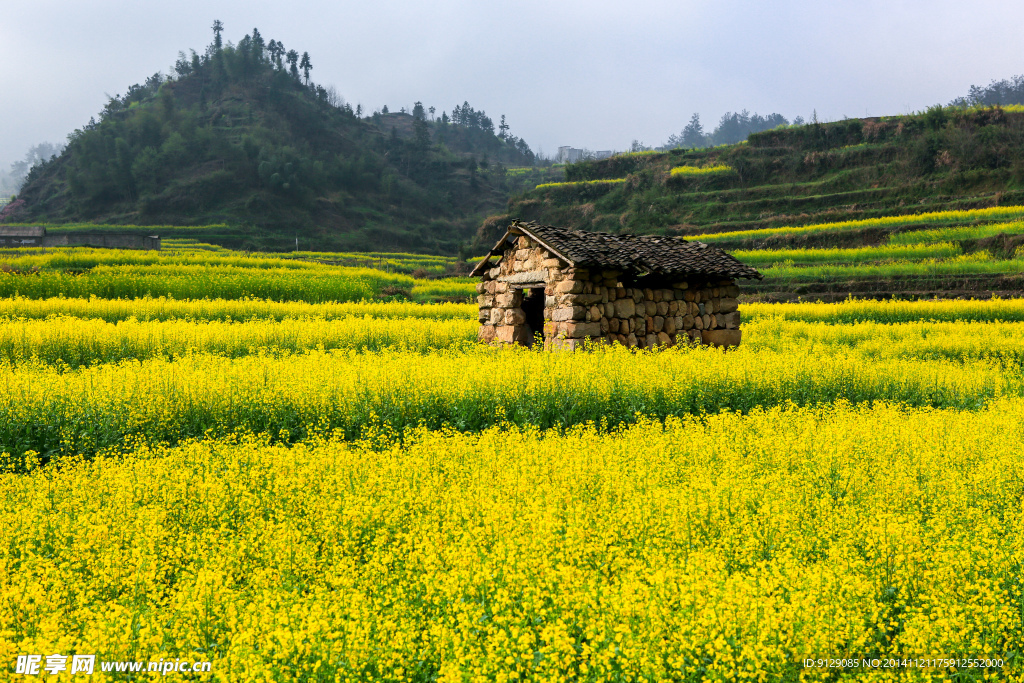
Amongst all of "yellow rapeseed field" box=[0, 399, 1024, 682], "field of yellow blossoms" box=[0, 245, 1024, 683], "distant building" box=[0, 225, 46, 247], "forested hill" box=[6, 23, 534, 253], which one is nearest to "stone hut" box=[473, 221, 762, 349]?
"field of yellow blossoms" box=[0, 245, 1024, 683]

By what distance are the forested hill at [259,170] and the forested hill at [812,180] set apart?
19.9 m

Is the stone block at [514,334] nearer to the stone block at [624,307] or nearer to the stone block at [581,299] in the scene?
the stone block at [581,299]

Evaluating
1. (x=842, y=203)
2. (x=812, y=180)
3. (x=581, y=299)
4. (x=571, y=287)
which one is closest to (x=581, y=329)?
(x=581, y=299)

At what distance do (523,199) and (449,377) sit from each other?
163ft

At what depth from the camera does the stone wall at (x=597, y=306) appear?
12.4 metres

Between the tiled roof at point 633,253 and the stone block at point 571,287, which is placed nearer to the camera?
the stone block at point 571,287

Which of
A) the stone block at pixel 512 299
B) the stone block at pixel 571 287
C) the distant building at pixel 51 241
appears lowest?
the stone block at pixel 512 299

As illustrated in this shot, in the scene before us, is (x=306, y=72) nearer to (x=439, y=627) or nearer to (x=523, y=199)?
(x=523, y=199)

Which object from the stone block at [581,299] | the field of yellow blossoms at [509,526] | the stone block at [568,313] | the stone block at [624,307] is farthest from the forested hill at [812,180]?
the field of yellow blossoms at [509,526]

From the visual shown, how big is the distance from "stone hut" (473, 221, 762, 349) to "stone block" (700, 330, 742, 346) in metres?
0.02

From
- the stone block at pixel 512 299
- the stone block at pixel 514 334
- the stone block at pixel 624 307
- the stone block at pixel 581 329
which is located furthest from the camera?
the stone block at pixel 512 299

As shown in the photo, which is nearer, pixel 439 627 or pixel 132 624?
pixel 439 627

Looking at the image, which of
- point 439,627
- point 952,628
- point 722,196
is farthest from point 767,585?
point 722,196

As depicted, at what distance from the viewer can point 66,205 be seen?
61531mm
